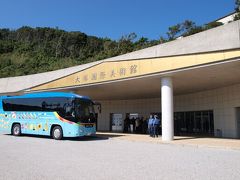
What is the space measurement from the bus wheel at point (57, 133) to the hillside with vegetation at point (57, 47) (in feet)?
84.3

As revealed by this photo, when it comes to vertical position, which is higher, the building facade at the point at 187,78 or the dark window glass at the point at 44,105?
the building facade at the point at 187,78

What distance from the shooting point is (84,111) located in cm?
1673

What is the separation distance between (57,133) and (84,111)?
2212mm

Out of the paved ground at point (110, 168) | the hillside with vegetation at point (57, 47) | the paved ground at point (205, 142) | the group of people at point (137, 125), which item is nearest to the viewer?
the paved ground at point (110, 168)

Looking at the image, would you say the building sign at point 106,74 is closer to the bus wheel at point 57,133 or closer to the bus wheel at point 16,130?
the bus wheel at point 57,133

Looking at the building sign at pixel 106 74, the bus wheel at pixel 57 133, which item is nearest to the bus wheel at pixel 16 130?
the bus wheel at pixel 57 133

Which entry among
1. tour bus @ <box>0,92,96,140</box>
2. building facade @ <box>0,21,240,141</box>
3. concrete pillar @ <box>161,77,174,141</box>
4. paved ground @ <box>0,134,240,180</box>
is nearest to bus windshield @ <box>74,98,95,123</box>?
tour bus @ <box>0,92,96,140</box>

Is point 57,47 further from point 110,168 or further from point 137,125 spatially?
point 110,168

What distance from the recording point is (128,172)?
23.0ft

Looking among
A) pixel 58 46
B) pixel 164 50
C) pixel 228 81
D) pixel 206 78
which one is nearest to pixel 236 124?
pixel 228 81

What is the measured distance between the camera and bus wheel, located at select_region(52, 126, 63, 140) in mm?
16594

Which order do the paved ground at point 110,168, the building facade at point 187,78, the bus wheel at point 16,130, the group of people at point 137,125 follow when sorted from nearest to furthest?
the paved ground at point 110,168, the building facade at point 187,78, the bus wheel at point 16,130, the group of people at point 137,125

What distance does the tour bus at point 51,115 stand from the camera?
1619 cm

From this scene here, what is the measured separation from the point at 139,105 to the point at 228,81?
12.5m
